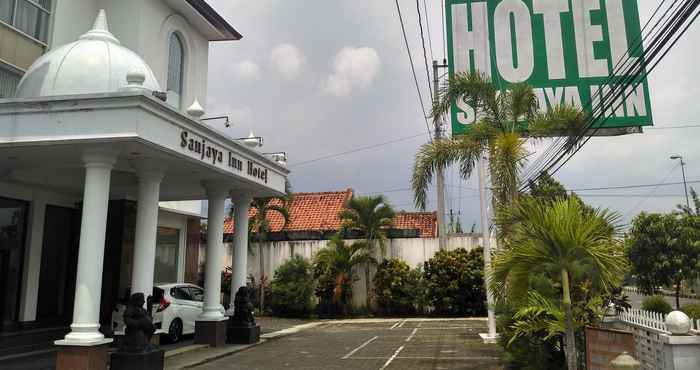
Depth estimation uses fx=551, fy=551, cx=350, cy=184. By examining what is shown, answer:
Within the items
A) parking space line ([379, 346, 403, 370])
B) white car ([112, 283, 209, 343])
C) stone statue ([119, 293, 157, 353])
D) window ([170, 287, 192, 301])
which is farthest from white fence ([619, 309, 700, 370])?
window ([170, 287, 192, 301])

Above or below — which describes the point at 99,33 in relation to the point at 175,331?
above

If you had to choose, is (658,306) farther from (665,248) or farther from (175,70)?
(665,248)

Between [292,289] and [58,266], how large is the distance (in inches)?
397

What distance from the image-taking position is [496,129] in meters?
11.9

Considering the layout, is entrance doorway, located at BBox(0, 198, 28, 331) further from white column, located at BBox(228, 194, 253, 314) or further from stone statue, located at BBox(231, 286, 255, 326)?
stone statue, located at BBox(231, 286, 255, 326)

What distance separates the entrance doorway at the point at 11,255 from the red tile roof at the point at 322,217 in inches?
549

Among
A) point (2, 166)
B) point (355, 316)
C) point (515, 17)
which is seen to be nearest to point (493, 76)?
point (515, 17)

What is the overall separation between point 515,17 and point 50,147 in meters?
15.8

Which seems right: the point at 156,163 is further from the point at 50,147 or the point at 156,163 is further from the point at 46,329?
the point at 46,329

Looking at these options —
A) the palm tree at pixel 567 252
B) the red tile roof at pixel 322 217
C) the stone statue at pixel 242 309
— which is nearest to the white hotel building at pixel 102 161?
the stone statue at pixel 242 309

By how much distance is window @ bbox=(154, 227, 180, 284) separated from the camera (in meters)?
19.2

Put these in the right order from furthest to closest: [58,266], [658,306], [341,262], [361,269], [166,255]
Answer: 1. [361,269]
2. [341,262]
3. [166,255]
4. [58,266]
5. [658,306]

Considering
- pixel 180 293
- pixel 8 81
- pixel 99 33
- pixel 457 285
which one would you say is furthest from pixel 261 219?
pixel 99 33

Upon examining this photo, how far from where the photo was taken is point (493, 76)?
62.8 ft
